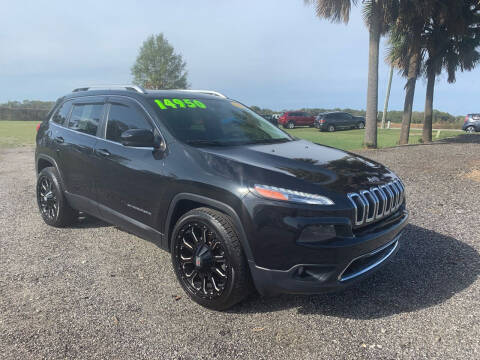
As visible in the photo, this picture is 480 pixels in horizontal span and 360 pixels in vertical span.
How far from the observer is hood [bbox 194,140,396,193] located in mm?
2711

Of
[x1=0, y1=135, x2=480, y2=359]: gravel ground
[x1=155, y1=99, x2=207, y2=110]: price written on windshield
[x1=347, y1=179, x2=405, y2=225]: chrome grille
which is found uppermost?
[x1=155, y1=99, x2=207, y2=110]: price written on windshield

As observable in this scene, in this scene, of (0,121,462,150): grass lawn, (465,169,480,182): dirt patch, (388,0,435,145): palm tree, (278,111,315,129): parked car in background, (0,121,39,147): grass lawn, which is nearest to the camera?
(465,169,480,182): dirt patch

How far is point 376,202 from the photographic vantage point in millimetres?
2803

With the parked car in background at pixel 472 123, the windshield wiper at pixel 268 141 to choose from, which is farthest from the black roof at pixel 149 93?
the parked car in background at pixel 472 123

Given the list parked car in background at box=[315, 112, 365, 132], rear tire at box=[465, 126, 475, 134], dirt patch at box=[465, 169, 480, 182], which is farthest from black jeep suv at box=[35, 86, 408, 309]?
rear tire at box=[465, 126, 475, 134]

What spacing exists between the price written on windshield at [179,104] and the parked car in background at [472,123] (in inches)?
1322

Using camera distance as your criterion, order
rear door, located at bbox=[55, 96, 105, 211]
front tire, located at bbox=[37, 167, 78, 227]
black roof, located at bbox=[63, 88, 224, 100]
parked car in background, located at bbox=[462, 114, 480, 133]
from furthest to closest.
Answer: parked car in background, located at bbox=[462, 114, 480, 133], front tire, located at bbox=[37, 167, 78, 227], rear door, located at bbox=[55, 96, 105, 211], black roof, located at bbox=[63, 88, 224, 100]

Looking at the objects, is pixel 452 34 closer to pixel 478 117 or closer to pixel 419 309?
pixel 419 309

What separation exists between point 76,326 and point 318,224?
1.96 m

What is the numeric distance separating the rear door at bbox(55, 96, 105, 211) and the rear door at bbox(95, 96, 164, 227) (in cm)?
19

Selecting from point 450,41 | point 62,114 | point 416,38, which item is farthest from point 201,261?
point 450,41

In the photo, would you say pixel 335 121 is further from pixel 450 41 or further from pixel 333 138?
pixel 450 41

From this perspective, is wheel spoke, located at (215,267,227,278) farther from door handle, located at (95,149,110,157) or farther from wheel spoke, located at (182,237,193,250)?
door handle, located at (95,149,110,157)

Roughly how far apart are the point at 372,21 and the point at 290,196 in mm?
12589
